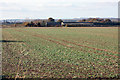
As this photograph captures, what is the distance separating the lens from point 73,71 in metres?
12.6

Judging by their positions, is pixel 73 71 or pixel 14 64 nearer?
pixel 73 71

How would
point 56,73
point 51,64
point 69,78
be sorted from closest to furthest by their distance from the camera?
point 69,78 < point 56,73 < point 51,64

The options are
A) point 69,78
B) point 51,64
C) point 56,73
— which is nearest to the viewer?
point 69,78

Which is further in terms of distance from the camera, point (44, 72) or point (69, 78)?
point (44, 72)

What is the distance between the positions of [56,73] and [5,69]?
3134mm

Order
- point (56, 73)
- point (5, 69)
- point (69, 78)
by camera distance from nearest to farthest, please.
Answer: point (69, 78) < point (56, 73) < point (5, 69)

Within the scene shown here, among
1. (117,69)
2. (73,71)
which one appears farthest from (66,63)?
(117,69)

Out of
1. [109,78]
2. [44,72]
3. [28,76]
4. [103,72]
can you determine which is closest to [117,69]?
[103,72]

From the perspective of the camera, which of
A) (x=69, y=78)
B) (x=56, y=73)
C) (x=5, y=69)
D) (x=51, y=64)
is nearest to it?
(x=69, y=78)

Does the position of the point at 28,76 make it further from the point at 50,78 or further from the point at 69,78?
the point at 69,78

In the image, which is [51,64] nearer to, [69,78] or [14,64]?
[14,64]

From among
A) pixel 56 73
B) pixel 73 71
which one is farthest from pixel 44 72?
pixel 73 71

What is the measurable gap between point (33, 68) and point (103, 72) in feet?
13.3

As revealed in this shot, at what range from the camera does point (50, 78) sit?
36.8 ft
